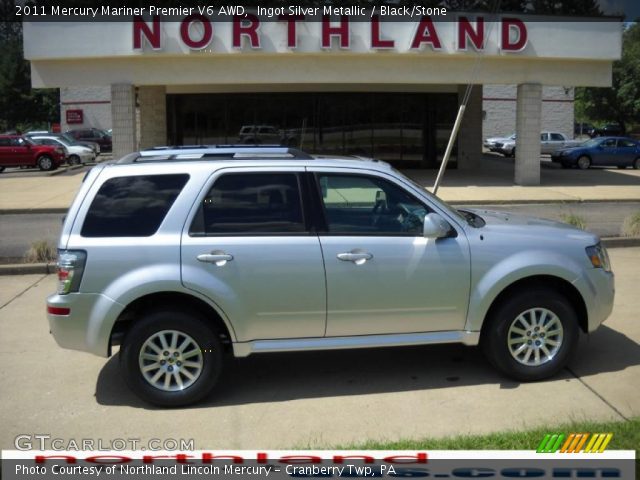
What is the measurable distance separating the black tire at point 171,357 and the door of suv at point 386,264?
90 centimetres

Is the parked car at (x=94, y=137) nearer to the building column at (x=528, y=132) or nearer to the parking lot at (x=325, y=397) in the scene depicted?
the building column at (x=528, y=132)

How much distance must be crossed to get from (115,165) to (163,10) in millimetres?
17913

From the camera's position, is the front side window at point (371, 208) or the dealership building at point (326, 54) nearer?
the front side window at point (371, 208)

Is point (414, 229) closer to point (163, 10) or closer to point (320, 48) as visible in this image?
point (320, 48)

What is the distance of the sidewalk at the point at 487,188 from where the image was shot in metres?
19.3

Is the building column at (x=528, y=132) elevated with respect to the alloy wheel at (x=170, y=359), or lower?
elevated

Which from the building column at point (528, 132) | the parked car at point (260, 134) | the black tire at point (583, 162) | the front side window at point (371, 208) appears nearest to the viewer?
the front side window at point (371, 208)

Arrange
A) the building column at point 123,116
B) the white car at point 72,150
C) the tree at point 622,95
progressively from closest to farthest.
A: the building column at point 123,116 < the white car at point 72,150 < the tree at point 622,95

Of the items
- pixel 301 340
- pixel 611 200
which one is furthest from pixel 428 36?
pixel 301 340

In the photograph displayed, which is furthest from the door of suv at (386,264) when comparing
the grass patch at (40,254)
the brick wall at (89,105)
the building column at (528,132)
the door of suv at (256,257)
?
the brick wall at (89,105)

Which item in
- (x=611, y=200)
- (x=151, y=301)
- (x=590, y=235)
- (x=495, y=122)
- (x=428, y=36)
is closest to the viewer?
(x=151, y=301)

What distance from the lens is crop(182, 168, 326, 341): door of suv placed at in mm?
5199

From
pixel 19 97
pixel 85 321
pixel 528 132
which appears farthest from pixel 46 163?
pixel 19 97

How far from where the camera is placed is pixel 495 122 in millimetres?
52594
